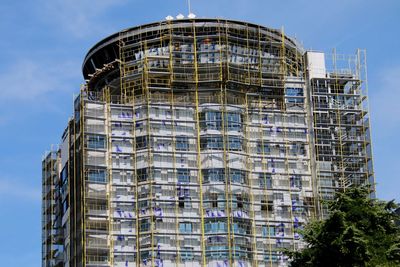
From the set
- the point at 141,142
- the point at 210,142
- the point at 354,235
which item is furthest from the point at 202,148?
the point at 354,235

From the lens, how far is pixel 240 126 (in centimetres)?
12781

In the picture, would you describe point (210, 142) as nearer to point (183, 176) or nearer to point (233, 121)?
point (233, 121)

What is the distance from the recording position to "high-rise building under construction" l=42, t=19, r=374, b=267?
122000 millimetres

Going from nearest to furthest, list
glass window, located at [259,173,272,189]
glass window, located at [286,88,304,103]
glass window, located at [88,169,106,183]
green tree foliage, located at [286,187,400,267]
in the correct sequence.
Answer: green tree foliage, located at [286,187,400,267] < glass window, located at [88,169,106,183] < glass window, located at [259,173,272,189] < glass window, located at [286,88,304,103]

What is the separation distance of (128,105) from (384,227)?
167 feet

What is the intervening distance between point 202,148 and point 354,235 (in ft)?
157

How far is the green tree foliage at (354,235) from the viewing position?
79.6m

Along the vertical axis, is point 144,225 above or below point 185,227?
above

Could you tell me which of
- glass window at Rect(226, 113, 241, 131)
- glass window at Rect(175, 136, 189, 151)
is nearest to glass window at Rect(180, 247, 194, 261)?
glass window at Rect(175, 136, 189, 151)

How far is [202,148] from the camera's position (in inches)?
4953

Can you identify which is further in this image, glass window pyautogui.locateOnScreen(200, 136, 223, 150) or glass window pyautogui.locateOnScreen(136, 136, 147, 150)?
glass window pyautogui.locateOnScreen(200, 136, 223, 150)

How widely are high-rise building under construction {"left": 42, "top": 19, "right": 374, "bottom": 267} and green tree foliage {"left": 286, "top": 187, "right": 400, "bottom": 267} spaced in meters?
35.3

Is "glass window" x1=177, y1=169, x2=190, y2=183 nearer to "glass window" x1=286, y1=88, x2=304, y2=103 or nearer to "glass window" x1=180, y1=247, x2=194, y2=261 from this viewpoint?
"glass window" x1=180, y1=247, x2=194, y2=261

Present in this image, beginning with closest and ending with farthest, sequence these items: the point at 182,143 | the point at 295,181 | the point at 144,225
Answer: the point at 144,225 → the point at 182,143 → the point at 295,181
